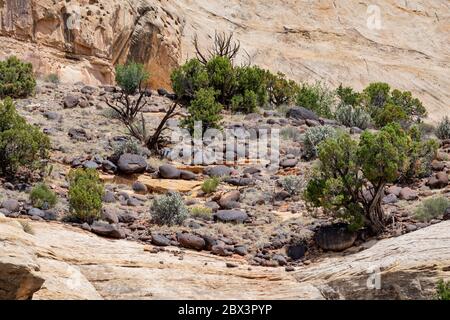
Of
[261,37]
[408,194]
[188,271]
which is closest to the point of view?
[188,271]

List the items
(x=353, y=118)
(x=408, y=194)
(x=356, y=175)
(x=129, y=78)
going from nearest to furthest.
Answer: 1. (x=356, y=175)
2. (x=408, y=194)
3. (x=353, y=118)
4. (x=129, y=78)

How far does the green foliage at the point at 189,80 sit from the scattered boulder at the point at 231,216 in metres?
9.97

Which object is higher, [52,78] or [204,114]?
[52,78]

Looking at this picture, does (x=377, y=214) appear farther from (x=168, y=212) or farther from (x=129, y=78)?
(x=129, y=78)

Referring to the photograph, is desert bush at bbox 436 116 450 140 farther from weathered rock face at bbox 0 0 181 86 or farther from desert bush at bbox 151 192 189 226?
weathered rock face at bbox 0 0 181 86

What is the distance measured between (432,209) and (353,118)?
36.6 ft

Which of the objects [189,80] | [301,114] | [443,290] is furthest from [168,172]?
[189,80]

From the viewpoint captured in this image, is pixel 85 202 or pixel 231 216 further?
pixel 231 216

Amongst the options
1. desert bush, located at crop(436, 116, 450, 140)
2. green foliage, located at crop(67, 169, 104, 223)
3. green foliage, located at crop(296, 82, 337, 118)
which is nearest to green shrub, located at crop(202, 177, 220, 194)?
green foliage, located at crop(67, 169, 104, 223)

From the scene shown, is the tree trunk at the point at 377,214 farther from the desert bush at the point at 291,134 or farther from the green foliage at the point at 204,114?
the green foliage at the point at 204,114

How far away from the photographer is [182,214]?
39.7 feet

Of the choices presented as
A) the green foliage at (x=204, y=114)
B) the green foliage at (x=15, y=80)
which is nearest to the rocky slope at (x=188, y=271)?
the green foliage at (x=204, y=114)

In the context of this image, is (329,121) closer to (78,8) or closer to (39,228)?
(78,8)

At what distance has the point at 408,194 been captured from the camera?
1279 centimetres
